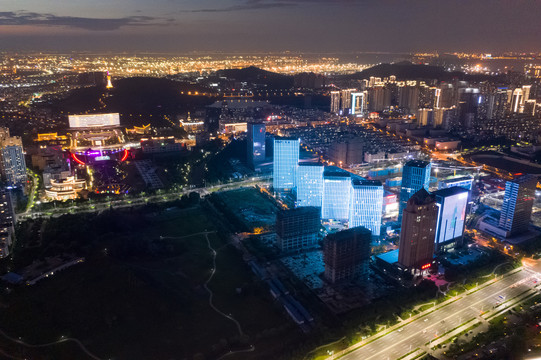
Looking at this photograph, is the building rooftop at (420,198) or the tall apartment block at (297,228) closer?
the building rooftop at (420,198)

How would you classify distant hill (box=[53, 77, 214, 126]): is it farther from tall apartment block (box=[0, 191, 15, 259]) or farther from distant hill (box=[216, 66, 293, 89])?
tall apartment block (box=[0, 191, 15, 259])

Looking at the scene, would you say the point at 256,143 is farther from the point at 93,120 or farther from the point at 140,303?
the point at 140,303

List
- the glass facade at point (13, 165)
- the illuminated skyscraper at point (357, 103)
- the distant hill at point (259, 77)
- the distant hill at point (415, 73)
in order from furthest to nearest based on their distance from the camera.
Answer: the distant hill at point (259, 77)
the distant hill at point (415, 73)
the illuminated skyscraper at point (357, 103)
the glass facade at point (13, 165)

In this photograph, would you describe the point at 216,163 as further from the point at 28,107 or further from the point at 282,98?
the point at 282,98

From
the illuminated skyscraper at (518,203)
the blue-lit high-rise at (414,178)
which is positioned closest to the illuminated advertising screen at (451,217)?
the blue-lit high-rise at (414,178)

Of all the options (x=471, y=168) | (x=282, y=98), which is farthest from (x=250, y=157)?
(x=282, y=98)

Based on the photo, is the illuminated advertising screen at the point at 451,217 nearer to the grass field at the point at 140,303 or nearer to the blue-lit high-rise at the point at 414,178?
the blue-lit high-rise at the point at 414,178

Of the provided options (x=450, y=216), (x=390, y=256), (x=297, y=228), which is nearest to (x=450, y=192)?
(x=450, y=216)
